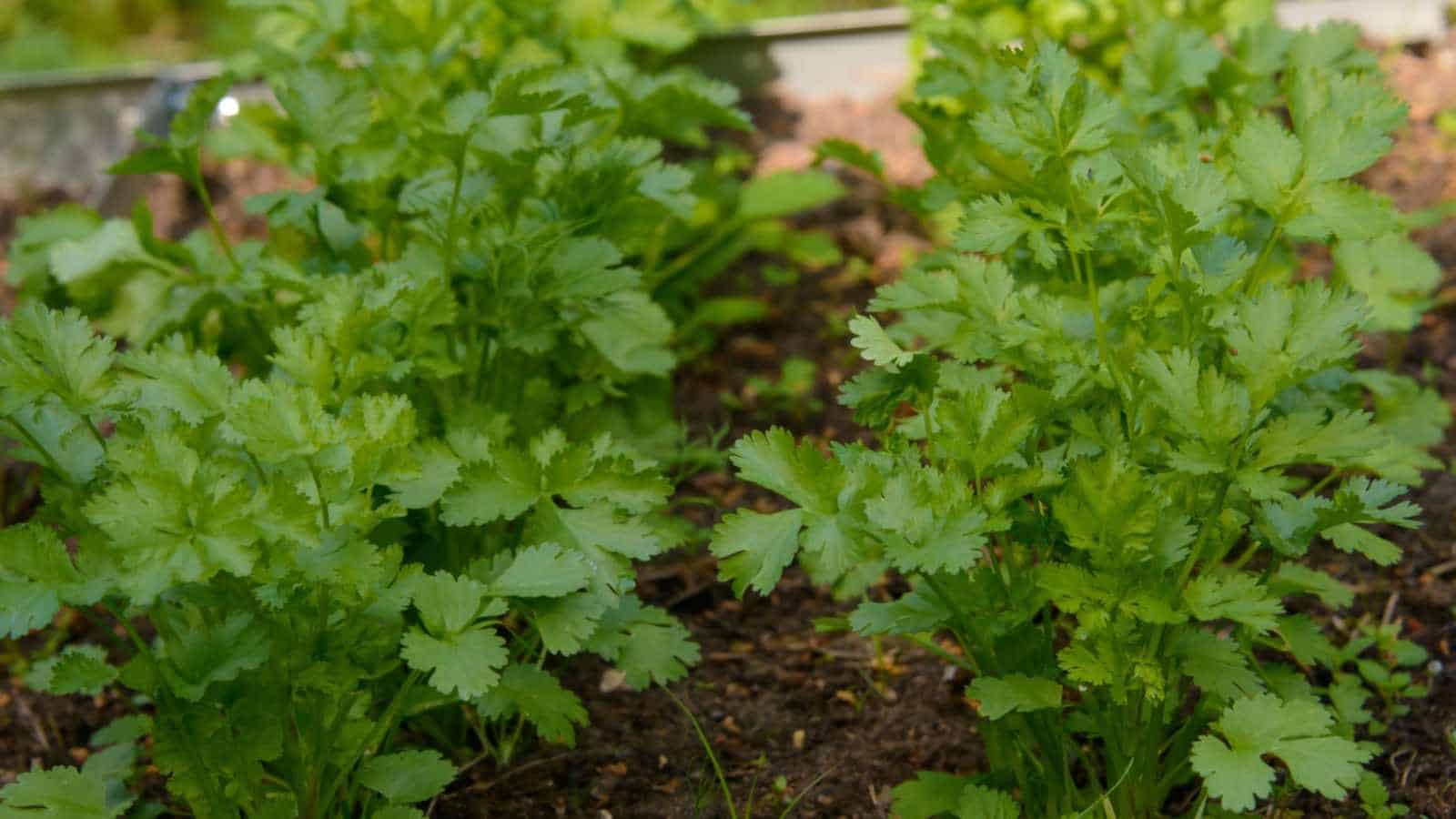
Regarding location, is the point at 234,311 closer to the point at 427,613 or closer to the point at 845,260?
the point at 427,613

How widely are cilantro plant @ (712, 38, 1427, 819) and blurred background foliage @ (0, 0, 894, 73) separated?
284cm

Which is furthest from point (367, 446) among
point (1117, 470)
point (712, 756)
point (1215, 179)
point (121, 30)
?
point (121, 30)

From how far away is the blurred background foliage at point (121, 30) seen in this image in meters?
4.67

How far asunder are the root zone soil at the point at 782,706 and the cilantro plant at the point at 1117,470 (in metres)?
0.19

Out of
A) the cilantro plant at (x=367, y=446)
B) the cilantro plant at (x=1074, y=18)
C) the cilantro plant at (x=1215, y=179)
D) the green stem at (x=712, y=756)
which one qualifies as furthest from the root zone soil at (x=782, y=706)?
the cilantro plant at (x=1074, y=18)

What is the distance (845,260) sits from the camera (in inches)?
133

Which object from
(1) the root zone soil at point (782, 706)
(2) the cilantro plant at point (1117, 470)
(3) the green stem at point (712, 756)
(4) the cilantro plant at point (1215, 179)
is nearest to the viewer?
(2) the cilantro plant at point (1117, 470)

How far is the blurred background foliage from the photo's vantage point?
184 inches

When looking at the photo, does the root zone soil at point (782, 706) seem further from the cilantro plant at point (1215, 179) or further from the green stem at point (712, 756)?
the cilantro plant at point (1215, 179)

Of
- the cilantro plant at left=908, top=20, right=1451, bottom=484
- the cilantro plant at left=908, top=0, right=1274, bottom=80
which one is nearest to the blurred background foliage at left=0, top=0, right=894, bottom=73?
the cilantro plant at left=908, top=0, right=1274, bottom=80

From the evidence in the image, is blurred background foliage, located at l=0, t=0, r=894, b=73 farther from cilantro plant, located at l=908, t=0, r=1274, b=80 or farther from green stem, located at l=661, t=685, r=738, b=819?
green stem, located at l=661, t=685, r=738, b=819

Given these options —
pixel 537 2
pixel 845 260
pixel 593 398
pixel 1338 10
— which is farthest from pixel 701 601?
pixel 1338 10

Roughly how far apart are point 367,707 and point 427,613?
343 millimetres

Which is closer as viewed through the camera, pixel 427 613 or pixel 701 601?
pixel 427 613
